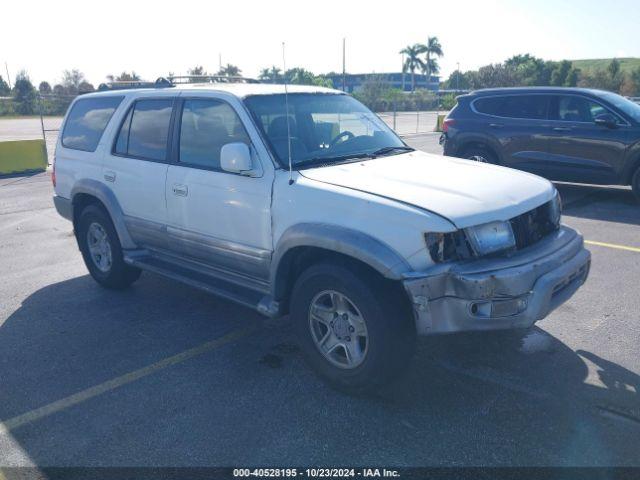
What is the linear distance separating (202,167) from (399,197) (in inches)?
69.1

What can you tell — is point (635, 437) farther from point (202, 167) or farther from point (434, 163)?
point (202, 167)

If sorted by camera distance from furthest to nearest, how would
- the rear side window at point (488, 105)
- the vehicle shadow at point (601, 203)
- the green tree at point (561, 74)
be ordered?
the green tree at point (561, 74) → the rear side window at point (488, 105) → the vehicle shadow at point (601, 203)

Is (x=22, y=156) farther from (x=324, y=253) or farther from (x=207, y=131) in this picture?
(x=324, y=253)

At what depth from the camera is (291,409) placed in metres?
3.53

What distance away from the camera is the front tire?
133 inches

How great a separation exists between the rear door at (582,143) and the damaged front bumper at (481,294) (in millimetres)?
6693

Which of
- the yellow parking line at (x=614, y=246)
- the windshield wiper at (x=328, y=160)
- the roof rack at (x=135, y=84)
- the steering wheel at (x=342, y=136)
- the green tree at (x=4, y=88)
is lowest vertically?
the yellow parking line at (x=614, y=246)

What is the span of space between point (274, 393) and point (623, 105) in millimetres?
8248

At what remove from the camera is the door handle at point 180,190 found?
4559mm

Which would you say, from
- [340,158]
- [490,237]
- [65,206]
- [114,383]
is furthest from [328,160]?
[65,206]

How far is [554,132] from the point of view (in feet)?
31.4

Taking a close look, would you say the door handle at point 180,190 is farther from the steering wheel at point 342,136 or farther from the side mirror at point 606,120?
the side mirror at point 606,120

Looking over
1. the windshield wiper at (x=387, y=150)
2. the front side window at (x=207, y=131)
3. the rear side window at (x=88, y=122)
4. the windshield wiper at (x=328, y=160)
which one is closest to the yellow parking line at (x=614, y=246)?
the windshield wiper at (x=387, y=150)

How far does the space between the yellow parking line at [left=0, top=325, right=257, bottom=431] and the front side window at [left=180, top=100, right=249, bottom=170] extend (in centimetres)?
137
